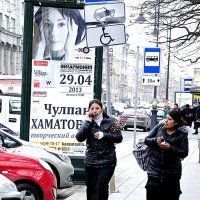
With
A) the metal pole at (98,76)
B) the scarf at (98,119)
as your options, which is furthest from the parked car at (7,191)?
the metal pole at (98,76)

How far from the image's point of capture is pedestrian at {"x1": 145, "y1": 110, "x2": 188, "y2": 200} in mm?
7195

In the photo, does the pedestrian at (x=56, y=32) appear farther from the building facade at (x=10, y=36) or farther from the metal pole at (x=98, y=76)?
the building facade at (x=10, y=36)

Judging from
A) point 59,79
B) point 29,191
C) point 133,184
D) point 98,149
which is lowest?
point 133,184

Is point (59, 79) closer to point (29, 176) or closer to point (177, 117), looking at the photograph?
point (29, 176)

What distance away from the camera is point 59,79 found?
12.6m

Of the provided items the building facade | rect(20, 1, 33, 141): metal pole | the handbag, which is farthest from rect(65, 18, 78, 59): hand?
the building facade

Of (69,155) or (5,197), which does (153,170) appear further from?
(69,155)

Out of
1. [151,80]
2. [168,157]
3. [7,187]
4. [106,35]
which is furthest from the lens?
[151,80]

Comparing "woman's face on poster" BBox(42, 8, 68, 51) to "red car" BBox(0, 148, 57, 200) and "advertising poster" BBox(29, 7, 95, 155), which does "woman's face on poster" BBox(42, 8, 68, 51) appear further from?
"red car" BBox(0, 148, 57, 200)

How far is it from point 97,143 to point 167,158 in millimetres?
1183

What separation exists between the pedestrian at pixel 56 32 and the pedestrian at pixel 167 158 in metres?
5.67

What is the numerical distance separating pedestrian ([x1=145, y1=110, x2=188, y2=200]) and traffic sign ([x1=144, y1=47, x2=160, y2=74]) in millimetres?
11945

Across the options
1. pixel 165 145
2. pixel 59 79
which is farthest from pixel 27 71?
pixel 165 145

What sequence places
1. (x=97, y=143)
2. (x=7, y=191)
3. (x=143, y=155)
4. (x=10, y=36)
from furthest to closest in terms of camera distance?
1. (x=10, y=36)
2. (x=97, y=143)
3. (x=143, y=155)
4. (x=7, y=191)
